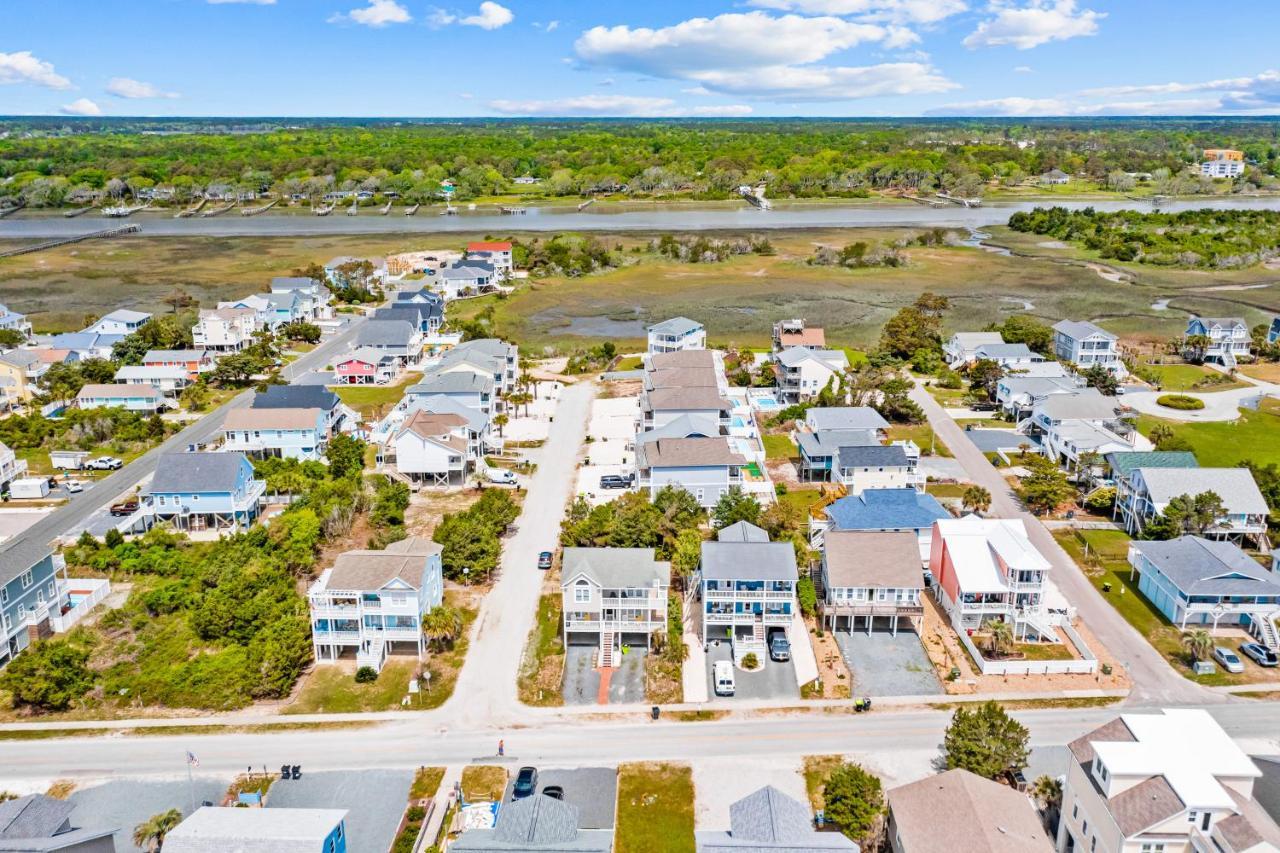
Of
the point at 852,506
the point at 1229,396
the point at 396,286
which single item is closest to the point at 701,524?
the point at 852,506

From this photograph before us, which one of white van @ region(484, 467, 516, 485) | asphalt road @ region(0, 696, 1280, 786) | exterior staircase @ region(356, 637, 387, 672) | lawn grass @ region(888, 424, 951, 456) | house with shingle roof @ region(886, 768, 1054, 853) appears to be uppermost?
lawn grass @ region(888, 424, 951, 456)

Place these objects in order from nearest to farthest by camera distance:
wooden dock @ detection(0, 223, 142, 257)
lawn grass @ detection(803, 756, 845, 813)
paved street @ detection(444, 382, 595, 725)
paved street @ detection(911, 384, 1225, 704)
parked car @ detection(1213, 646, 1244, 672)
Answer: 1. lawn grass @ detection(803, 756, 845, 813)
2. paved street @ detection(444, 382, 595, 725)
3. paved street @ detection(911, 384, 1225, 704)
4. parked car @ detection(1213, 646, 1244, 672)
5. wooden dock @ detection(0, 223, 142, 257)

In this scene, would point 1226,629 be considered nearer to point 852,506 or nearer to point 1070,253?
point 852,506

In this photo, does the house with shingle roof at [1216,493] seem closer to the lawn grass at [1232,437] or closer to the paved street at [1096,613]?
the paved street at [1096,613]

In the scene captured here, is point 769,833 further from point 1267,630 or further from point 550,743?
point 1267,630

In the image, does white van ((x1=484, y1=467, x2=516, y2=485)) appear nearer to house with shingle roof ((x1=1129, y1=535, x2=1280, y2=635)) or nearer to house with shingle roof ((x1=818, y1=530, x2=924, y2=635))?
house with shingle roof ((x1=818, y1=530, x2=924, y2=635))

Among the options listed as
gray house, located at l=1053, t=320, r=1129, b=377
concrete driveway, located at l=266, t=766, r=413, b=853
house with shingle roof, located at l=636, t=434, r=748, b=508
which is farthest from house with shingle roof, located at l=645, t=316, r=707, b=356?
concrete driveway, located at l=266, t=766, r=413, b=853

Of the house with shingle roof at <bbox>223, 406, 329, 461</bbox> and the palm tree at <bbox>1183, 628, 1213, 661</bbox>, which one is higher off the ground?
the house with shingle roof at <bbox>223, 406, 329, 461</bbox>
